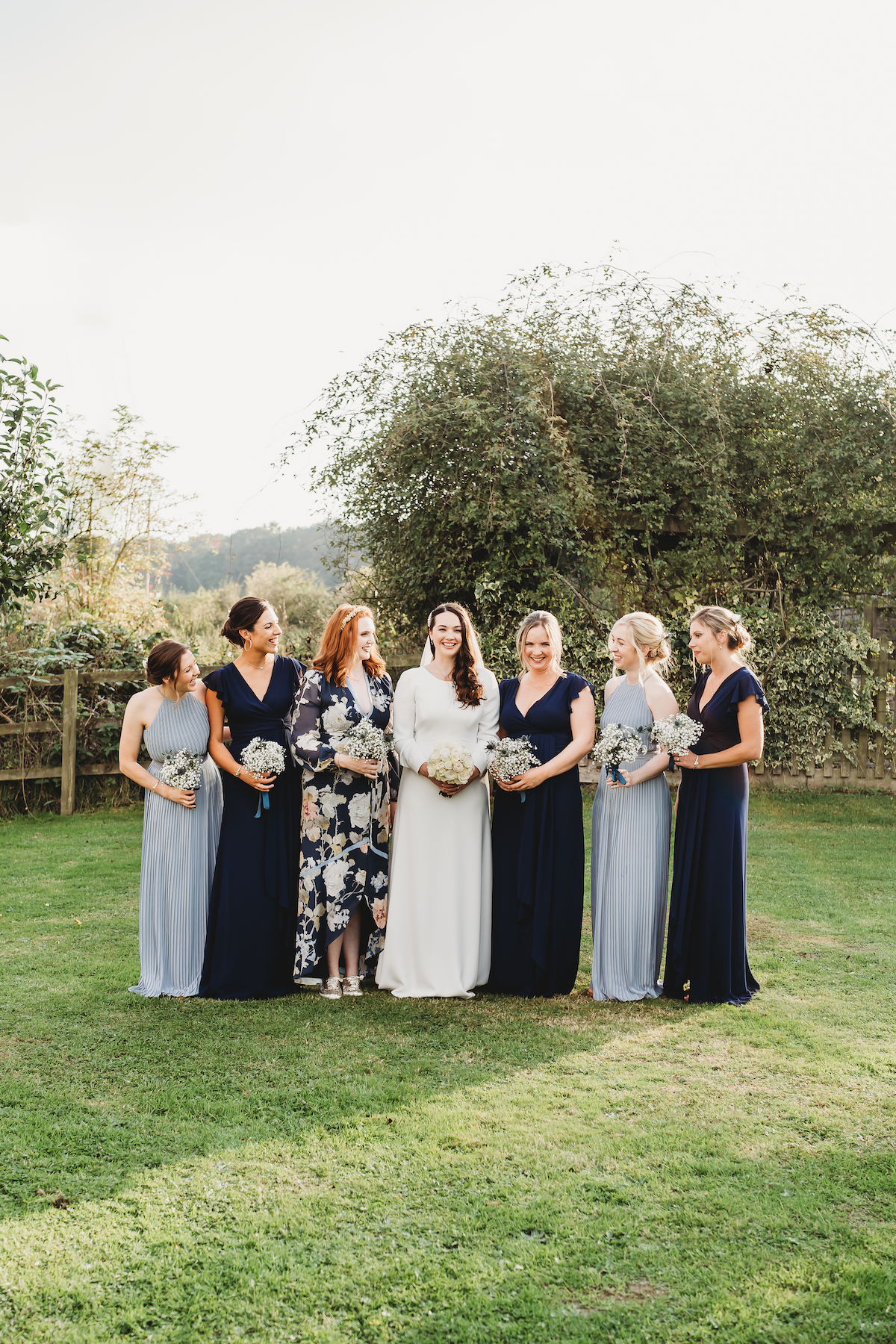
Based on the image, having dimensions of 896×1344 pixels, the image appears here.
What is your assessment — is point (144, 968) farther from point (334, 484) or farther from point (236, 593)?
point (236, 593)

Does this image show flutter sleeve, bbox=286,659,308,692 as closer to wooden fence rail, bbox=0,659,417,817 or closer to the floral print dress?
the floral print dress

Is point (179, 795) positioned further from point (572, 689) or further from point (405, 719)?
point (572, 689)

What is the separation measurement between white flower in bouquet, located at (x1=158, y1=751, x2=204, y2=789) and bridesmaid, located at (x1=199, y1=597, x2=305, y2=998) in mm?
128

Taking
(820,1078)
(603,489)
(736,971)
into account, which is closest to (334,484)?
(603,489)

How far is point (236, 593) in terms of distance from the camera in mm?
37344

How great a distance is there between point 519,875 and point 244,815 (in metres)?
1.54

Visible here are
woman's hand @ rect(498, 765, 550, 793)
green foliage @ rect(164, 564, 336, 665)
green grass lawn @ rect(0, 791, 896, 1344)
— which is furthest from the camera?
green foliage @ rect(164, 564, 336, 665)

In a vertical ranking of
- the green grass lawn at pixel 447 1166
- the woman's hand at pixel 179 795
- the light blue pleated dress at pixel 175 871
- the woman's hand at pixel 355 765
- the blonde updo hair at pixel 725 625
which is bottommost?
the green grass lawn at pixel 447 1166

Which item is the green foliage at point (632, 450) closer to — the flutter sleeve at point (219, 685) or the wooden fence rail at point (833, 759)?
the wooden fence rail at point (833, 759)

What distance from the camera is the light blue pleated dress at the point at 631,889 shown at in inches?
215

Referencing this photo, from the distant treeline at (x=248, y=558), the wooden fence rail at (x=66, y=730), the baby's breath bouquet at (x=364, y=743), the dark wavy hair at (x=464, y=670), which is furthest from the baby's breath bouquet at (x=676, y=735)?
the distant treeline at (x=248, y=558)

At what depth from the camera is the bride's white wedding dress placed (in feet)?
17.8

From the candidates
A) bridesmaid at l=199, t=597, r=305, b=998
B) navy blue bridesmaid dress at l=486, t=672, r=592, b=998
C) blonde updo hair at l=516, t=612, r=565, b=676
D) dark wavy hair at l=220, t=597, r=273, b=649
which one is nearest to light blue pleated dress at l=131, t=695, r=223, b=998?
bridesmaid at l=199, t=597, r=305, b=998

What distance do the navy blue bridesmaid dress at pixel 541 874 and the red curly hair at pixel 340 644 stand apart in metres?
1.01
